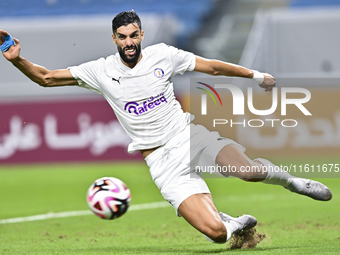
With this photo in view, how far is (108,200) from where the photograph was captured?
5.05 meters

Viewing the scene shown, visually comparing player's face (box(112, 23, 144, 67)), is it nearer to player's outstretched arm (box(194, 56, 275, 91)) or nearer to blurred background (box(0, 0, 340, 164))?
player's outstretched arm (box(194, 56, 275, 91))

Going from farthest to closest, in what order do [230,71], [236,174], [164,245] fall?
1. [164,245]
2. [230,71]
3. [236,174]

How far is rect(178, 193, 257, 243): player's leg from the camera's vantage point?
16.7ft

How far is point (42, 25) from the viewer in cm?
1391

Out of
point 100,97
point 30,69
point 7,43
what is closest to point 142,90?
point 30,69

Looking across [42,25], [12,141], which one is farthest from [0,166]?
[42,25]

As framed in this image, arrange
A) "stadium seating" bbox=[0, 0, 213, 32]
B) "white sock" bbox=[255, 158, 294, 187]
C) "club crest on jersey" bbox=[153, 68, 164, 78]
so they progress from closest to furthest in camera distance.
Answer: "white sock" bbox=[255, 158, 294, 187] < "club crest on jersey" bbox=[153, 68, 164, 78] < "stadium seating" bbox=[0, 0, 213, 32]

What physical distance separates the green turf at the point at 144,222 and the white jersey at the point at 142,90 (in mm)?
1214

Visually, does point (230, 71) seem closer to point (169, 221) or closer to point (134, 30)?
point (134, 30)

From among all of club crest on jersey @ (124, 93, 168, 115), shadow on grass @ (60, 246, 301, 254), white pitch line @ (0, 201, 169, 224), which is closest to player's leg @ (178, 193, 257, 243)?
shadow on grass @ (60, 246, 301, 254)

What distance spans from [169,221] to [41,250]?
2.30 meters

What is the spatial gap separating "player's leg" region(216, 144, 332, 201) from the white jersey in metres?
0.58

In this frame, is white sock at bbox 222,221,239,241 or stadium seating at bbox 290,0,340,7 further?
stadium seating at bbox 290,0,340,7

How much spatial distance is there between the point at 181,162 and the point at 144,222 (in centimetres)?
247
